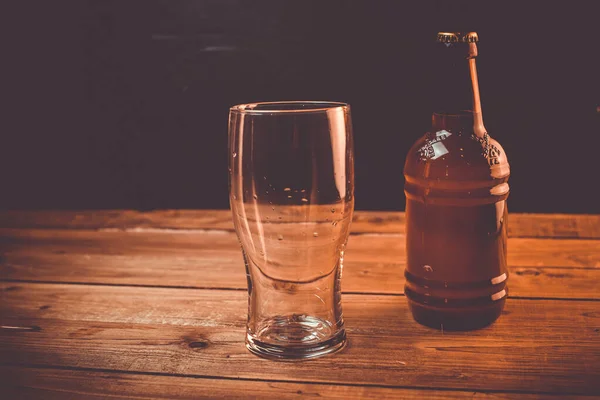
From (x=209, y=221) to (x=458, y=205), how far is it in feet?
2.20

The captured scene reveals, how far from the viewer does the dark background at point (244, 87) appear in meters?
1.52

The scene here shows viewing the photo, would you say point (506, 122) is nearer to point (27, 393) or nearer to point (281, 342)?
point (281, 342)

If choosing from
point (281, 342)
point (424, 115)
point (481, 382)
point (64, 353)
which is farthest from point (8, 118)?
point (481, 382)

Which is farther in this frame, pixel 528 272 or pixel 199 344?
pixel 528 272

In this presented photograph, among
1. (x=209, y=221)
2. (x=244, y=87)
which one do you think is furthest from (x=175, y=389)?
(x=244, y=87)

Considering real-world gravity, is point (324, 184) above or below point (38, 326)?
above

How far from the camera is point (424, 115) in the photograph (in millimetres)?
1581

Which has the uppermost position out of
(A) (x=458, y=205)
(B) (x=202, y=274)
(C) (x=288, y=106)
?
(C) (x=288, y=106)

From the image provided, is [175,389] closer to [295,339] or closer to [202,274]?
[295,339]

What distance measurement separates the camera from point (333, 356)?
77 centimetres

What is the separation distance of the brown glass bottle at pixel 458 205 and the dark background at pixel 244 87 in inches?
29.1

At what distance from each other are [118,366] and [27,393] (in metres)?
0.09

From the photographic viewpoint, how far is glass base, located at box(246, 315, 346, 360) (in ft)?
2.50

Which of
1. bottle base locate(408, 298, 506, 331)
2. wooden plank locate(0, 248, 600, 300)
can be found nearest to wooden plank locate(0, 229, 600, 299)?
wooden plank locate(0, 248, 600, 300)
